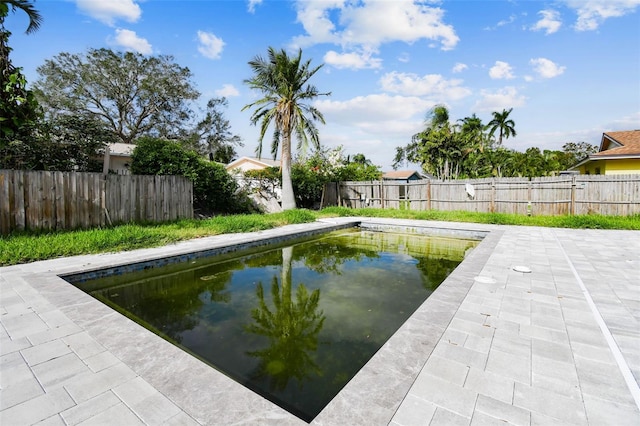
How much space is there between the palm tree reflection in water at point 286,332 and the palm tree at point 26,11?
21.2 ft

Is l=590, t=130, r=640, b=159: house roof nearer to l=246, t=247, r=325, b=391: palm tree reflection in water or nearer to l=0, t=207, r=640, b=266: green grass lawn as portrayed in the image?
l=0, t=207, r=640, b=266: green grass lawn

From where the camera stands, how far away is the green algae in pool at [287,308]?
2545 mm

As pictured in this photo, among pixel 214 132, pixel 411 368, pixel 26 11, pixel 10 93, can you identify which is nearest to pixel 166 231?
pixel 10 93

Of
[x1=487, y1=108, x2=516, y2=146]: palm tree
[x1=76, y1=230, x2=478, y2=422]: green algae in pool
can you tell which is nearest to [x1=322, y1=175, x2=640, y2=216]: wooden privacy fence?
[x1=76, y1=230, x2=478, y2=422]: green algae in pool

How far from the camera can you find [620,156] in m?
12.2

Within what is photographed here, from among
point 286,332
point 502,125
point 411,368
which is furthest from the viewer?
point 502,125

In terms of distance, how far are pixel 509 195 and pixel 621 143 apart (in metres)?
6.36

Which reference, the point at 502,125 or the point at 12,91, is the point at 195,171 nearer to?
the point at 12,91

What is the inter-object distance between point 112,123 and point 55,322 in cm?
2303

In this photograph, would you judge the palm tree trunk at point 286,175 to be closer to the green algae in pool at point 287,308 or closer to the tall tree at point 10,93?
the green algae in pool at point 287,308

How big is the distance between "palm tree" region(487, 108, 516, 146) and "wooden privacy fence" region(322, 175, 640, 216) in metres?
22.9

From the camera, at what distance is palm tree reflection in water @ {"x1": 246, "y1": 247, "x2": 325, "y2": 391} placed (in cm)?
253

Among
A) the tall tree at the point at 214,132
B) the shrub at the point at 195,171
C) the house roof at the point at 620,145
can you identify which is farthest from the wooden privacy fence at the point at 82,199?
the tall tree at the point at 214,132

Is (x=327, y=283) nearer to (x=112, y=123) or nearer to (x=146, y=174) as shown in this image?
(x=146, y=174)
